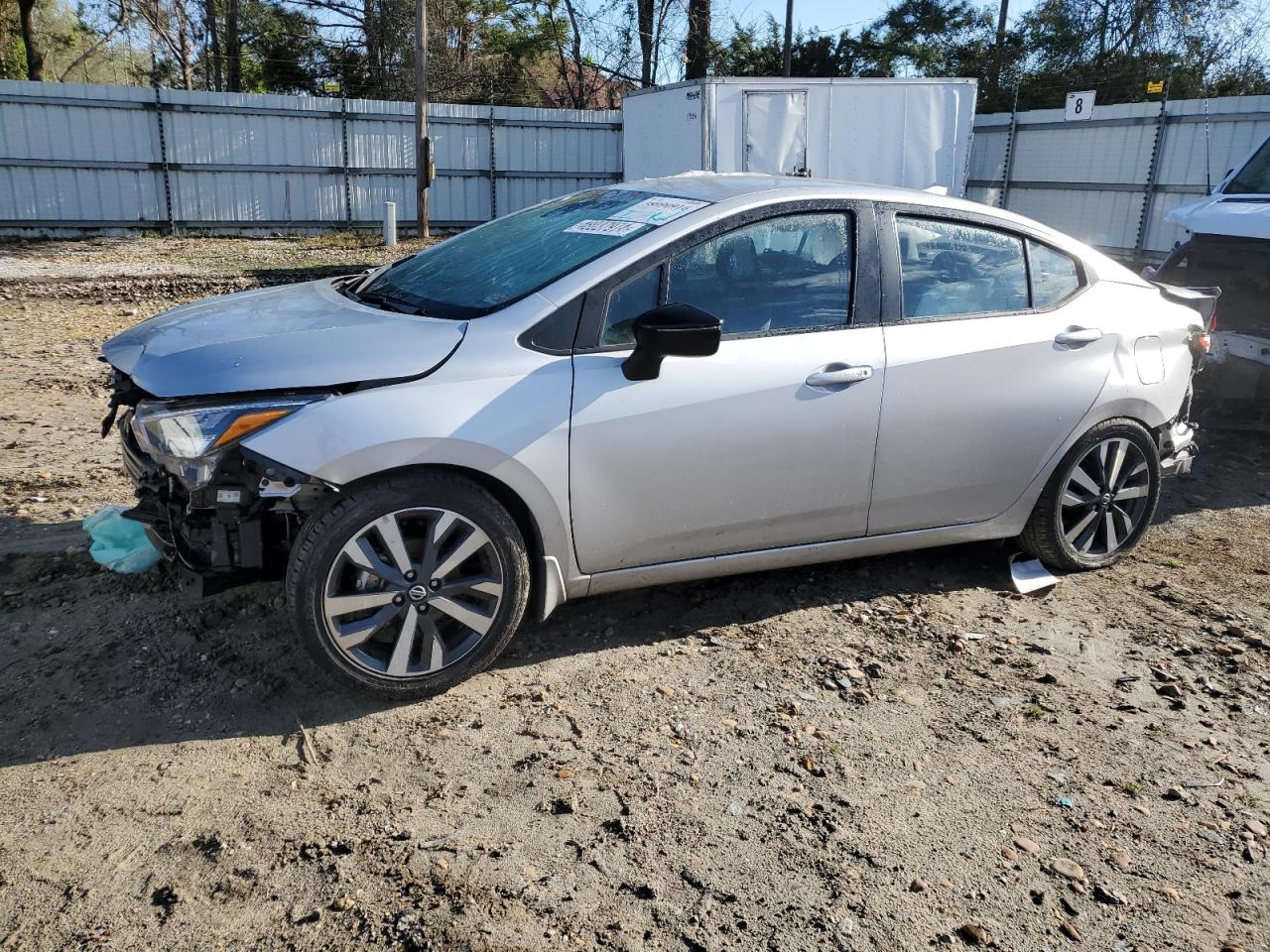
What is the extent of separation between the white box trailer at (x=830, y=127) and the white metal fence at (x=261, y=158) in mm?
7692

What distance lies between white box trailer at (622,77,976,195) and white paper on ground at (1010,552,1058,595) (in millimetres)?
11083

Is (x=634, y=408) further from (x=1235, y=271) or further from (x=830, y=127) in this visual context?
(x=830, y=127)

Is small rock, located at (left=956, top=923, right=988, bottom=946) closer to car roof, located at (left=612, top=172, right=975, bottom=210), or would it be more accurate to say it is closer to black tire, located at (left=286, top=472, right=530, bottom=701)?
black tire, located at (left=286, top=472, right=530, bottom=701)

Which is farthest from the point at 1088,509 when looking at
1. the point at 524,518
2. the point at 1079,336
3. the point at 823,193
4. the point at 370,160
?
the point at 370,160

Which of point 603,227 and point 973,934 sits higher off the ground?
point 603,227

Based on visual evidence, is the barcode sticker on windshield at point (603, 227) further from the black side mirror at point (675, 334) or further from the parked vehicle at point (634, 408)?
the black side mirror at point (675, 334)

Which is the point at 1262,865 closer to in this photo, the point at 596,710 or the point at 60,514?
the point at 596,710

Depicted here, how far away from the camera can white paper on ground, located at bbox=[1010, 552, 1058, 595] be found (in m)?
4.65

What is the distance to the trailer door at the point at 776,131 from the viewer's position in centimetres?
1473

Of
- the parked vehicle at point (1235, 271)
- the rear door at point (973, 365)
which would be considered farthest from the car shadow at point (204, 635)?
the parked vehicle at point (1235, 271)

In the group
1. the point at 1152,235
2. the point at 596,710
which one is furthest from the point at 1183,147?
the point at 596,710

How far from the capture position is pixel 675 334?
3.48m

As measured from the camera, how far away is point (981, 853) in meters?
2.92

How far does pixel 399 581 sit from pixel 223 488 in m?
0.61
